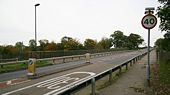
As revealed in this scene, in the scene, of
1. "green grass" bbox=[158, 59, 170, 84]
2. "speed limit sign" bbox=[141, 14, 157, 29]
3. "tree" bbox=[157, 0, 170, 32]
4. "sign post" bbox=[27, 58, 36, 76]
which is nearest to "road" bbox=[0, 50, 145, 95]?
"sign post" bbox=[27, 58, 36, 76]

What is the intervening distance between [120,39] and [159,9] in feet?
534

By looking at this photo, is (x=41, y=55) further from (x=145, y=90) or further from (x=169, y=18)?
(x=145, y=90)

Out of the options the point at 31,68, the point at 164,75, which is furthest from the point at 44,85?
the point at 164,75

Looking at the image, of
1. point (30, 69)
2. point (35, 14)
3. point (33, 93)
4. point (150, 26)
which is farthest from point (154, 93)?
point (35, 14)

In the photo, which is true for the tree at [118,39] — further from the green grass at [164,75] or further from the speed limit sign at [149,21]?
the speed limit sign at [149,21]

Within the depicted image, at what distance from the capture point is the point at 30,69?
1781cm

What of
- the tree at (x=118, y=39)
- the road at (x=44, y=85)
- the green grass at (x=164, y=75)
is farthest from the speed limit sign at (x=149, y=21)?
the tree at (x=118, y=39)

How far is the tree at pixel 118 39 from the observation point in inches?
7121

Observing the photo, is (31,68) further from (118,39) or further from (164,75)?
(118,39)

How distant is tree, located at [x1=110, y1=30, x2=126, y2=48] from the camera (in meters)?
181

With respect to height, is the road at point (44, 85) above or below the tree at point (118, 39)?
below

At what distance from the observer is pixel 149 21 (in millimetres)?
12766

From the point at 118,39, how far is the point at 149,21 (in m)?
170

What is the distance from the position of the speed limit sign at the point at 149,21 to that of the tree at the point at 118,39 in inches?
6596
